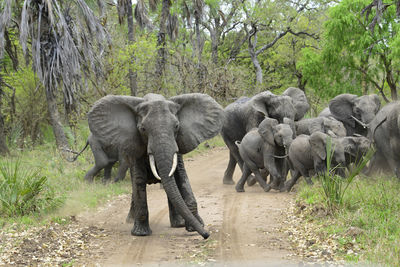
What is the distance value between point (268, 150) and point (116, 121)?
453 cm

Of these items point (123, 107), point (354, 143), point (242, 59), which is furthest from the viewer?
point (242, 59)

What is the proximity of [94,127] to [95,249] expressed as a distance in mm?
1757

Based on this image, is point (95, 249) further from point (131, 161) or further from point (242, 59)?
point (242, 59)

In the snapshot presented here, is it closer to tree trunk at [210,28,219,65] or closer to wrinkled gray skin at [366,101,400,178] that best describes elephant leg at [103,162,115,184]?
wrinkled gray skin at [366,101,400,178]

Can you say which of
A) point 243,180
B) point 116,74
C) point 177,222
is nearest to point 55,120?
point 116,74

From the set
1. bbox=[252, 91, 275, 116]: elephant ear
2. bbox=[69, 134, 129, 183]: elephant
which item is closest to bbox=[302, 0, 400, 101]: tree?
bbox=[252, 91, 275, 116]: elephant ear

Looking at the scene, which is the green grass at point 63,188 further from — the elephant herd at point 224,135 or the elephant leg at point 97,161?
the elephant herd at point 224,135

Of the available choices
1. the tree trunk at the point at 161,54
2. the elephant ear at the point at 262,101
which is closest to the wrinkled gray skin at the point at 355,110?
the elephant ear at the point at 262,101

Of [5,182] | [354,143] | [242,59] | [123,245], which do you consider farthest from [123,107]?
[242,59]

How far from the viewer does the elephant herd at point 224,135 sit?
23.3ft

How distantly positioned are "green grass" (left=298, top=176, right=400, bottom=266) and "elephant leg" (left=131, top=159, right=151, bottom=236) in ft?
8.31

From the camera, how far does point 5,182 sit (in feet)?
27.9

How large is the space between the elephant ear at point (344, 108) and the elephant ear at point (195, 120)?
20.0 ft

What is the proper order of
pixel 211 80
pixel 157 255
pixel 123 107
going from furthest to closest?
pixel 211 80, pixel 123 107, pixel 157 255
